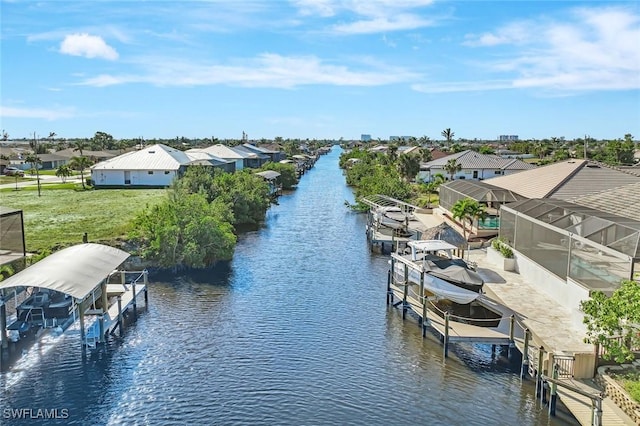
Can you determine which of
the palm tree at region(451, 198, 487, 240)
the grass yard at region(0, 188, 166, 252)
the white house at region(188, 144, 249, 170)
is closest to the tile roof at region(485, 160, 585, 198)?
the palm tree at region(451, 198, 487, 240)

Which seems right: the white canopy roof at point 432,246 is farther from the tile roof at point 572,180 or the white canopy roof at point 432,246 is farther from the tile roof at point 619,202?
the tile roof at point 572,180

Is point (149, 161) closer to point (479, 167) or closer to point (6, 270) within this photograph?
point (479, 167)

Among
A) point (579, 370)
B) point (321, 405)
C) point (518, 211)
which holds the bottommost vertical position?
point (321, 405)

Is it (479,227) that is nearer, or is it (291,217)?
(479,227)

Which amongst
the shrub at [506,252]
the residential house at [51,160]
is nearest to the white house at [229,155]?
the residential house at [51,160]

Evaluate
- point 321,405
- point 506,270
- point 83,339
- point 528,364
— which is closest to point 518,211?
point 506,270

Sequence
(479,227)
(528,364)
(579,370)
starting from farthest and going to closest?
(479,227)
(528,364)
(579,370)

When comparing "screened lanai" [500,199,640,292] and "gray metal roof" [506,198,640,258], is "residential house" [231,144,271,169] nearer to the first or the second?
"screened lanai" [500,199,640,292]

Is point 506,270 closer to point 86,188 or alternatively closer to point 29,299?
point 29,299
